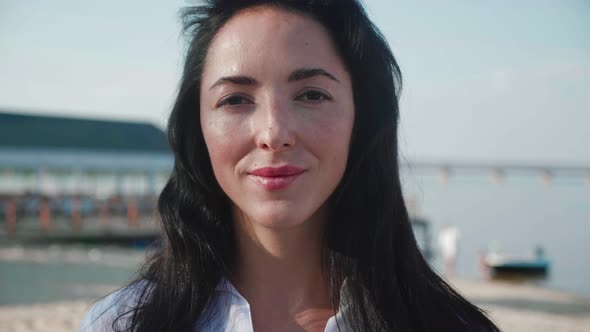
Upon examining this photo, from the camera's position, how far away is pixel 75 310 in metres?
8.91

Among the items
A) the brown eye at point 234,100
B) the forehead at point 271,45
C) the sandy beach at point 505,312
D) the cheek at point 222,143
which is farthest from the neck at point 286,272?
the sandy beach at point 505,312

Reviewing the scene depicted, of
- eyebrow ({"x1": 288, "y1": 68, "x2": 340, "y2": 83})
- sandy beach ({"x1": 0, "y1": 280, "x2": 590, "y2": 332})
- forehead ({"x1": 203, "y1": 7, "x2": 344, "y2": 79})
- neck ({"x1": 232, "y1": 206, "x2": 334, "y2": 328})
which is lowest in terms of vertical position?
sandy beach ({"x1": 0, "y1": 280, "x2": 590, "y2": 332})

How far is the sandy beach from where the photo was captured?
7.84 m

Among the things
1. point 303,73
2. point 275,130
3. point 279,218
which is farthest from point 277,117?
point 279,218

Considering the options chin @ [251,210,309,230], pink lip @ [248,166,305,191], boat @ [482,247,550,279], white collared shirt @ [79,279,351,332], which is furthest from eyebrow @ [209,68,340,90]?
boat @ [482,247,550,279]

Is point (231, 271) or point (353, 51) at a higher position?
point (353, 51)

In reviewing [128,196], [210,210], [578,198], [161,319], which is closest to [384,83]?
[210,210]

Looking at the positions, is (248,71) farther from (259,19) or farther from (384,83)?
(384,83)

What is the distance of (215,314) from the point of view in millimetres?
1648

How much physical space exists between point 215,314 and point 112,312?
320 mm

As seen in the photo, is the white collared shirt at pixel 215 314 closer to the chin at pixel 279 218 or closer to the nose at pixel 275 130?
the chin at pixel 279 218

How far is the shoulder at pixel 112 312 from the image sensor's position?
160 cm

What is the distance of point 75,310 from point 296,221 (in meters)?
8.58

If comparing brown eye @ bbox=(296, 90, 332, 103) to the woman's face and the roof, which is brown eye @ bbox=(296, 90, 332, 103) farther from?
the roof
